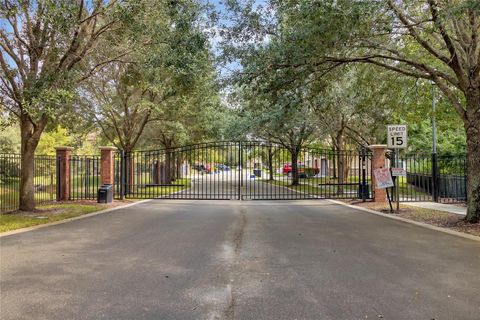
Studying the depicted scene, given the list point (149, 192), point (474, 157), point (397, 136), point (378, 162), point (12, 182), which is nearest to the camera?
point (474, 157)

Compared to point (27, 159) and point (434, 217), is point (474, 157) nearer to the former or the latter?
point (434, 217)

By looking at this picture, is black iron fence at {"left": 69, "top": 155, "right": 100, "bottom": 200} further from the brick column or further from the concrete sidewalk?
the concrete sidewalk

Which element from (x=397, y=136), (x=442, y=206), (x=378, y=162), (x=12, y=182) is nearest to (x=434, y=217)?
(x=397, y=136)

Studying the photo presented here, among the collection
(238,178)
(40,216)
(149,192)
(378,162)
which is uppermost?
(378,162)

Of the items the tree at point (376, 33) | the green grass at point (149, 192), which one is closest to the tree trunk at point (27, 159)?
the green grass at point (149, 192)

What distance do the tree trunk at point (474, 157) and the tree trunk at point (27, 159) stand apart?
12.6 meters

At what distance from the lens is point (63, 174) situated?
611 inches

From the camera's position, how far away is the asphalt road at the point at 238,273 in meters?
3.90

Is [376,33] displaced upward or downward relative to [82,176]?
upward

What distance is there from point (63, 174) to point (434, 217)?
1433 centimetres

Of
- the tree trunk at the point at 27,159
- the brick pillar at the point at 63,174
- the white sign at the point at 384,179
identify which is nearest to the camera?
the tree trunk at the point at 27,159

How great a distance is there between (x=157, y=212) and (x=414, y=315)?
9.80m

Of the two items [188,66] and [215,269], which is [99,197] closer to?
[188,66]

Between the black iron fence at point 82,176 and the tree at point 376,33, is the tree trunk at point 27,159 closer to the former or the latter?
the black iron fence at point 82,176
